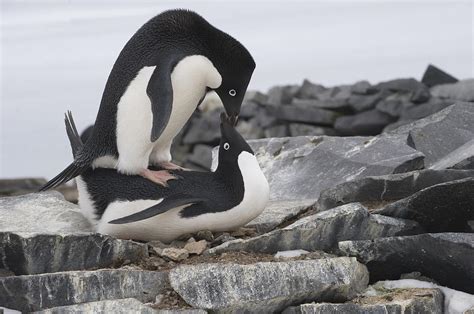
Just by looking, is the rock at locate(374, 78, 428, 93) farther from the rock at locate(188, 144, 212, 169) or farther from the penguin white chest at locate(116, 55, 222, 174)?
the penguin white chest at locate(116, 55, 222, 174)

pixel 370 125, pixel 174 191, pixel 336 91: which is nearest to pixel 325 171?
pixel 174 191

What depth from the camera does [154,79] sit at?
545 cm

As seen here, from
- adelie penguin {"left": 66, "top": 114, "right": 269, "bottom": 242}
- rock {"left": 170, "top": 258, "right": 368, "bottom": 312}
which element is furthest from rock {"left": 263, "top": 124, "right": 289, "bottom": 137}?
rock {"left": 170, "top": 258, "right": 368, "bottom": 312}

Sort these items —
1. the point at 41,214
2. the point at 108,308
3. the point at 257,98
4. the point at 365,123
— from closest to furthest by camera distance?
the point at 108,308, the point at 41,214, the point at 365,123, the point at 257,98

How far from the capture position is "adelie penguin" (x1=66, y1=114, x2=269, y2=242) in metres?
5.39

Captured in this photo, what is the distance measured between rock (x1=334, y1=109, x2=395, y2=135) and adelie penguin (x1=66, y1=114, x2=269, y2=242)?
9.63 m

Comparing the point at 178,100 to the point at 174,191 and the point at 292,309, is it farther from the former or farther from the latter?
the point at 292,309

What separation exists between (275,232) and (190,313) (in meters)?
0.78

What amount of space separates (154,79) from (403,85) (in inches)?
428

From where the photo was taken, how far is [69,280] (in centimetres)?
458

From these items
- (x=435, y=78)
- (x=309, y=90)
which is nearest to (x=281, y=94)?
(x=309, y=90)

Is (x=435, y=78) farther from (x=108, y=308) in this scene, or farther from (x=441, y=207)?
(x=108, y=308)

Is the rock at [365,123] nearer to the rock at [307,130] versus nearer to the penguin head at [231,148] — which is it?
the rock at [307,130]

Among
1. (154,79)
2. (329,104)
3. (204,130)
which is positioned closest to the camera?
(154,79)
